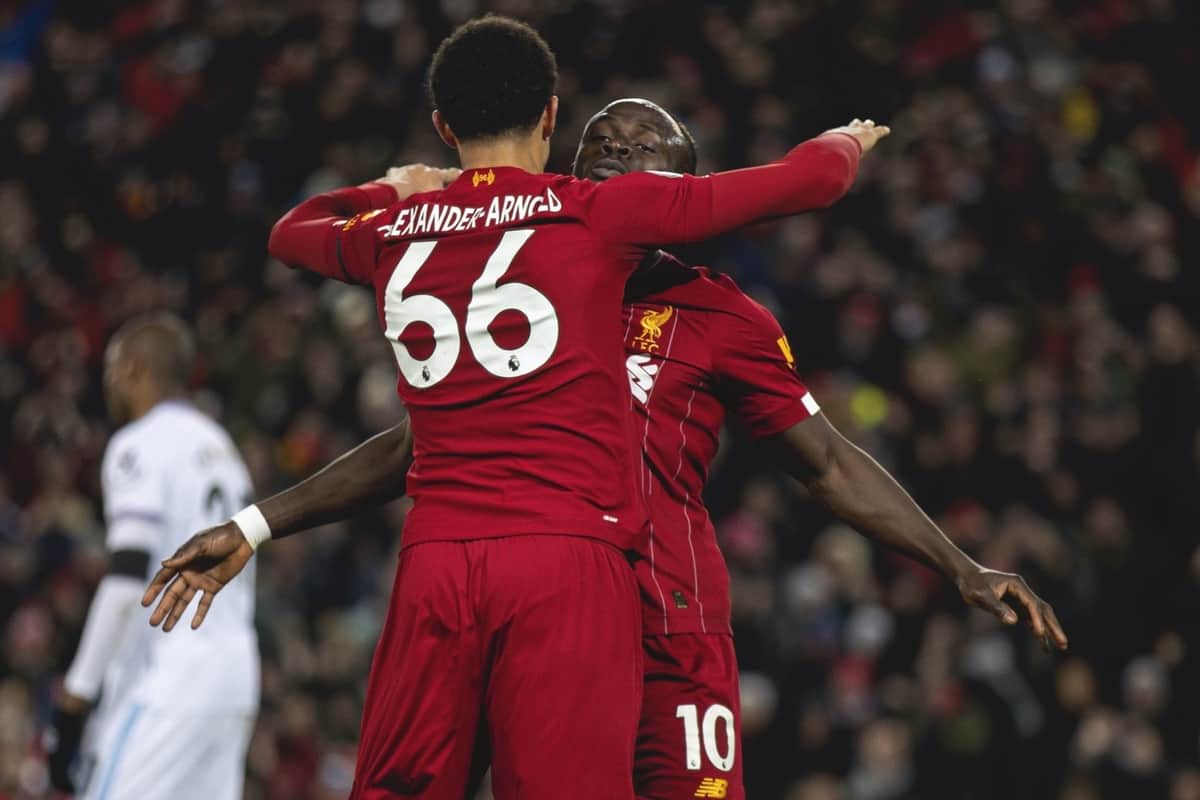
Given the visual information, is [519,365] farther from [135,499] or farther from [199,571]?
[135,499]

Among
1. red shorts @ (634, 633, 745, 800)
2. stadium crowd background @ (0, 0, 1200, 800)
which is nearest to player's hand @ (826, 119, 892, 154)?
red shorts @ (634, 633, 745, 800)

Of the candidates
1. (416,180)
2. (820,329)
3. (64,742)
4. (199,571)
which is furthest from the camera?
(820,329)

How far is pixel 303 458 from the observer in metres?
12.9

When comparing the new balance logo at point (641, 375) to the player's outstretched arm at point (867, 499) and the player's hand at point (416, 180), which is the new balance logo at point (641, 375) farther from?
the player's hand at point (416, 180)

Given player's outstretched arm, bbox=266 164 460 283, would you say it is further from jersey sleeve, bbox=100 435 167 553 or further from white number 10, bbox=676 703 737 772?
jersey sleeve, bbox=100 435 167 553

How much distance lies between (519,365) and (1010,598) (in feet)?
4.29

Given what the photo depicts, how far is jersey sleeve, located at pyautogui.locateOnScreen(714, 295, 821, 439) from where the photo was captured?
455 cm

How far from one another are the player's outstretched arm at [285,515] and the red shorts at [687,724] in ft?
2.51

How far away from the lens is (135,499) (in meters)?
6.68

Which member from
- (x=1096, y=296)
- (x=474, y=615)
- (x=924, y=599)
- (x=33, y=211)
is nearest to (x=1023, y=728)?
(x=924, y=599)

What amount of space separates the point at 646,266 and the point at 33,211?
12.9 metres

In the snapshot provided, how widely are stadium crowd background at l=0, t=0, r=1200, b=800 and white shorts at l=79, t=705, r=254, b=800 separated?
13.2 ft

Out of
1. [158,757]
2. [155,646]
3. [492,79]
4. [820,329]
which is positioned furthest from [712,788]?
[820,329]

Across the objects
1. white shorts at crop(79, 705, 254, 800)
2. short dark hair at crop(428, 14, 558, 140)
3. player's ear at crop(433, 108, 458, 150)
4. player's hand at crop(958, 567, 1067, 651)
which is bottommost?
white shorts at crop(79, 705, 254, 800)
